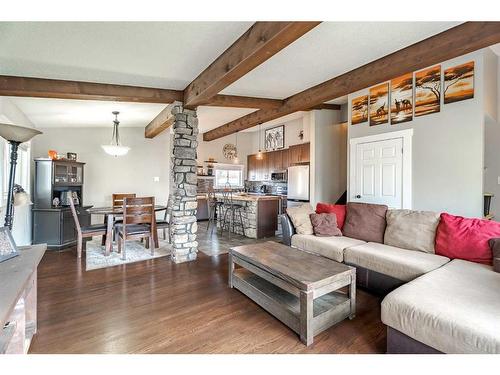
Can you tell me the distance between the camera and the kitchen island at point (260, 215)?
516 centimetres

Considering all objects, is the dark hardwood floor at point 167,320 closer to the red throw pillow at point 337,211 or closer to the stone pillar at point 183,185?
the stone pillar at point 183,185

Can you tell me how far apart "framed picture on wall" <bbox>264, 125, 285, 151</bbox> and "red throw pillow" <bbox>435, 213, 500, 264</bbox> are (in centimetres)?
544

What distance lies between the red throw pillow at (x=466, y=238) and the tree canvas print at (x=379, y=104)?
2.20 m

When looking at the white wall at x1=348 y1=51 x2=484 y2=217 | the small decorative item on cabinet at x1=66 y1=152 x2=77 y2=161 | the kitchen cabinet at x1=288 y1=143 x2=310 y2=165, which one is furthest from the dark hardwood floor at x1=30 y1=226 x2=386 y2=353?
the kitchen cabinet at x1=288 y1=143 x2=310 y2=165

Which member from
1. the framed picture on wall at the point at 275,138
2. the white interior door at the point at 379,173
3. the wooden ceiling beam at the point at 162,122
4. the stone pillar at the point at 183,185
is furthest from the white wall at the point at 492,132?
the framed picture on wall at the point at 275,138

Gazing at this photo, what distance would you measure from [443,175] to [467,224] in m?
1.30

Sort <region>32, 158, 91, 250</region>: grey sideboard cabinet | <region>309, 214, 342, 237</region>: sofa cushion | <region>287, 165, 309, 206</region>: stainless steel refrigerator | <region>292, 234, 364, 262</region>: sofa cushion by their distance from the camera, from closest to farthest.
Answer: <region>292, 234, 364, 262</region>: sofa cushion < <region>309, 214, 342, 237</region>: sofa cushion < <region>32, 158, 91, 250</region>: grey sideboard cabinet < <region>287, 165, 309, 206</region>: stainless steel refrigerator

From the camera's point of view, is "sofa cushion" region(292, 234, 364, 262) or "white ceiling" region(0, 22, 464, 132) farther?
"sofa cushion" region(292, 234, 364, 262)

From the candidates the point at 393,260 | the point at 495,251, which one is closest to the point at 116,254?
the point at 393,260

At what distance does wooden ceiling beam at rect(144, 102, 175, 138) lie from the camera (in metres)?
4.18

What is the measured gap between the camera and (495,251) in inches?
85.0

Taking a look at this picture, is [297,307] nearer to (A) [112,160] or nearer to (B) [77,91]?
(B) [77,91]

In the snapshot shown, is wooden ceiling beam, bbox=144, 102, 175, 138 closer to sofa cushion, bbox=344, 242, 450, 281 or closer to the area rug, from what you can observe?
the area rug

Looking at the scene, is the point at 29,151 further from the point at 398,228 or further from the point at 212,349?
the point at 398,228
